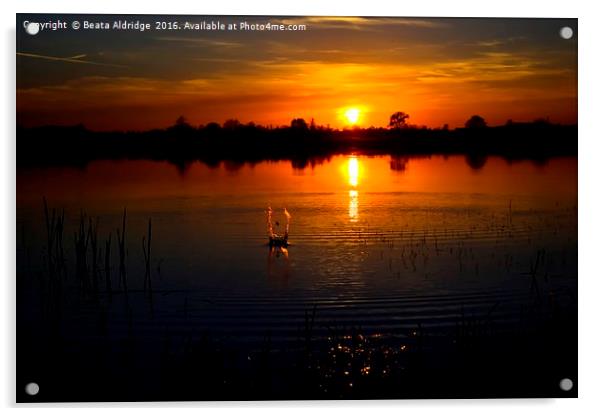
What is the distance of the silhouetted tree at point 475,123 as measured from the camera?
16.2 ft

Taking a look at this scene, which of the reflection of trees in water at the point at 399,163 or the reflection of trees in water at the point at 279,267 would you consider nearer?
the reflection of trees in water at the point at 279,267

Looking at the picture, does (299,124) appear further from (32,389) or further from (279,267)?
(32,389)

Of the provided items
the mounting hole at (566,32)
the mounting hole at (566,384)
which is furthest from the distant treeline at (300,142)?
the mounting hole at (566,384)

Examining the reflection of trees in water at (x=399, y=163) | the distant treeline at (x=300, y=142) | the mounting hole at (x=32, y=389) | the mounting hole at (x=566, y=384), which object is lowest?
the mounting hole at (x=566, y=384)

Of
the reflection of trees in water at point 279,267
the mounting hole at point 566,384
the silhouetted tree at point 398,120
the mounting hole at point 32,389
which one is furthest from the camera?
the silhouetted tree at point 398,120

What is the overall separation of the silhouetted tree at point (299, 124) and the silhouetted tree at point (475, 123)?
78 centimetres

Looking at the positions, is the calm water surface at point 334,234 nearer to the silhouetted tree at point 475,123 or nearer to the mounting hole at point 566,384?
the silhouetted tree at point 475,123

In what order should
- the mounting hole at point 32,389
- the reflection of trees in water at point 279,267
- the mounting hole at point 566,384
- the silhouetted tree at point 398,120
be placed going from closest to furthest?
the mounting hole at point 32,389 → the mounting hole at point 566,384 → the reflection of trees in water at point 279,267 → the silhouetted tree at point 398,120

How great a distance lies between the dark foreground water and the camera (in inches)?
179

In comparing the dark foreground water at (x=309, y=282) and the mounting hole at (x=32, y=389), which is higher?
the dark foreground water at (x=309, y=282)

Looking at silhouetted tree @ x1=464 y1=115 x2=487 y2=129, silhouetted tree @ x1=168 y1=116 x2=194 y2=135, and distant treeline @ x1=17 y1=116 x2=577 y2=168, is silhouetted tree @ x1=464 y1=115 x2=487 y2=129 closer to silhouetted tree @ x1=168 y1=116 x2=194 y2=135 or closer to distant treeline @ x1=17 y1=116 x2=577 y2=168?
distant treeline @ x1=17 y1=116 x2=577 y2=168

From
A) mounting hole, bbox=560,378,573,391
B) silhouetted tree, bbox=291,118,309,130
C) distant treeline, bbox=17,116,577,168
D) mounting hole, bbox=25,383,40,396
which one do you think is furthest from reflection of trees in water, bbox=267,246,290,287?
mounting hole, bbox=560,378,573,391

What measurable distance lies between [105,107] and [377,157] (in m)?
1.30
